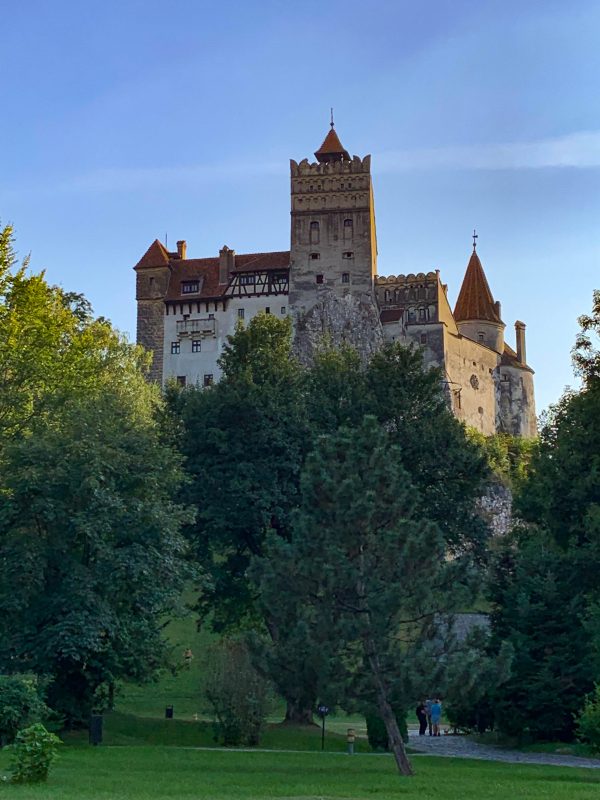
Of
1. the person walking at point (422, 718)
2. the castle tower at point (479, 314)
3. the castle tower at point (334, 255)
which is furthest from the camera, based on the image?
the castle tower at point (479, 314)

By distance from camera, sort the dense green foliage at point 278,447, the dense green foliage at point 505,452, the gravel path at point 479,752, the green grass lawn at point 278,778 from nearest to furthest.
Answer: the green grass lawn at point 278,778
the gravel path at point 479,752
the dense green foliage at point 278,447
the dense green foliage at point 505,452

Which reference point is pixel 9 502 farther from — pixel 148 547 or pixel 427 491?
pixel 427 491

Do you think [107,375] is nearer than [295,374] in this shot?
No

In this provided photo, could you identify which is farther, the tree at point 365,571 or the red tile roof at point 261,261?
the red tile roof at point 261,261

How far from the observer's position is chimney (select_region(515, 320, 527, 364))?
385ft

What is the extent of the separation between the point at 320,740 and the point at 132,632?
642 cm

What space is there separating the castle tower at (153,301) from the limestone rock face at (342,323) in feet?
39.5

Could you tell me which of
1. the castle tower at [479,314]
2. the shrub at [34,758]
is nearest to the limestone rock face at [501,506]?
the castle tower at [479,314]

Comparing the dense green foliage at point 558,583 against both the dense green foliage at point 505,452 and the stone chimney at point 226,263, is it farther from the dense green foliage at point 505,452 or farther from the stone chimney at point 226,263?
the stone chimney at point 226,263

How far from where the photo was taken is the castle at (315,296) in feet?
318

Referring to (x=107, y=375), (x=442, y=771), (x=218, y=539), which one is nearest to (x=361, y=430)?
(x=442, y=771)

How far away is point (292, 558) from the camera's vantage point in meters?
24.3

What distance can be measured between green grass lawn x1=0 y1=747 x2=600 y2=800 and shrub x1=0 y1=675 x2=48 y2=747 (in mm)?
1209

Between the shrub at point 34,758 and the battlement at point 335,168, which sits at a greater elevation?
the battlement at point 335,168
